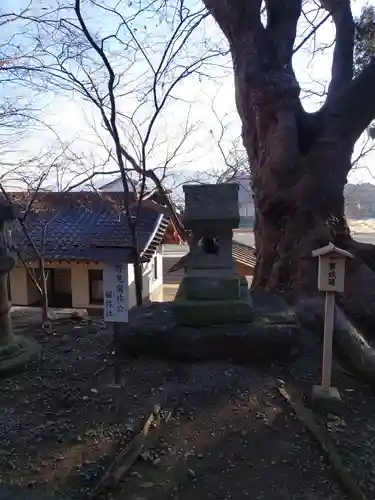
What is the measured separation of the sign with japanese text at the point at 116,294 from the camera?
11.0 ft

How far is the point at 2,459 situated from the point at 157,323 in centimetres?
186

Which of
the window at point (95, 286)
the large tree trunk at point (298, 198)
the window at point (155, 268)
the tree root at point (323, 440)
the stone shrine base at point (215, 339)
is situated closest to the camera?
the tree root at point (323, 440)

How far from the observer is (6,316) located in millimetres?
3984

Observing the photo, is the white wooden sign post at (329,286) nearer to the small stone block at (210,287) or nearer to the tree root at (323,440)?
the tree root at (323,440)

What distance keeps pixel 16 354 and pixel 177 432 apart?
1915 mm

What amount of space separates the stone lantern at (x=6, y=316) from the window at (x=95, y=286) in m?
8.39

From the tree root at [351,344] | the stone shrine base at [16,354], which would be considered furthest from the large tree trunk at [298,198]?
the stone shrine base at [16,354]

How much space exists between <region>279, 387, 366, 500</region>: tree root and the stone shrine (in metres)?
0.92

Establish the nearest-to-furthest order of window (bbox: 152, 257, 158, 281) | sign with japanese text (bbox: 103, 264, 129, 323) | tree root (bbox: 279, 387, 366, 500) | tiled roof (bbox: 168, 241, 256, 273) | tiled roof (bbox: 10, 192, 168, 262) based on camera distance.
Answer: tree root (bbox: 279, 387, 366, 500), sign with japanese text (bbox: 103, 264, 129, 323), tiled roof (bbox: 10, 192, 168, 262), tiled roof (bbox: 168, 241, 256, 273), window (bbox: 152, 257, 158, 281)

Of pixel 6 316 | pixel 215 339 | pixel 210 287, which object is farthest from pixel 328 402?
pixel 6 316

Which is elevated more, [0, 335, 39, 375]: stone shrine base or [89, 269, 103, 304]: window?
[0, 335, 39, 375]: stone shrine base

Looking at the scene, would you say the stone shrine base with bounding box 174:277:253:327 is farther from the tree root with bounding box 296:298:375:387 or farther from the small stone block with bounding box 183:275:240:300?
the tree root with bounding box 296:298:375:387

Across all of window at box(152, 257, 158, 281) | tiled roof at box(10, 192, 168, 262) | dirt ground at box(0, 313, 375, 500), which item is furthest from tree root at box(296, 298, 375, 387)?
window at box(152, 257, 158, 281)

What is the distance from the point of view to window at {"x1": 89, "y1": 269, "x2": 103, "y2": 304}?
12.5 metres
